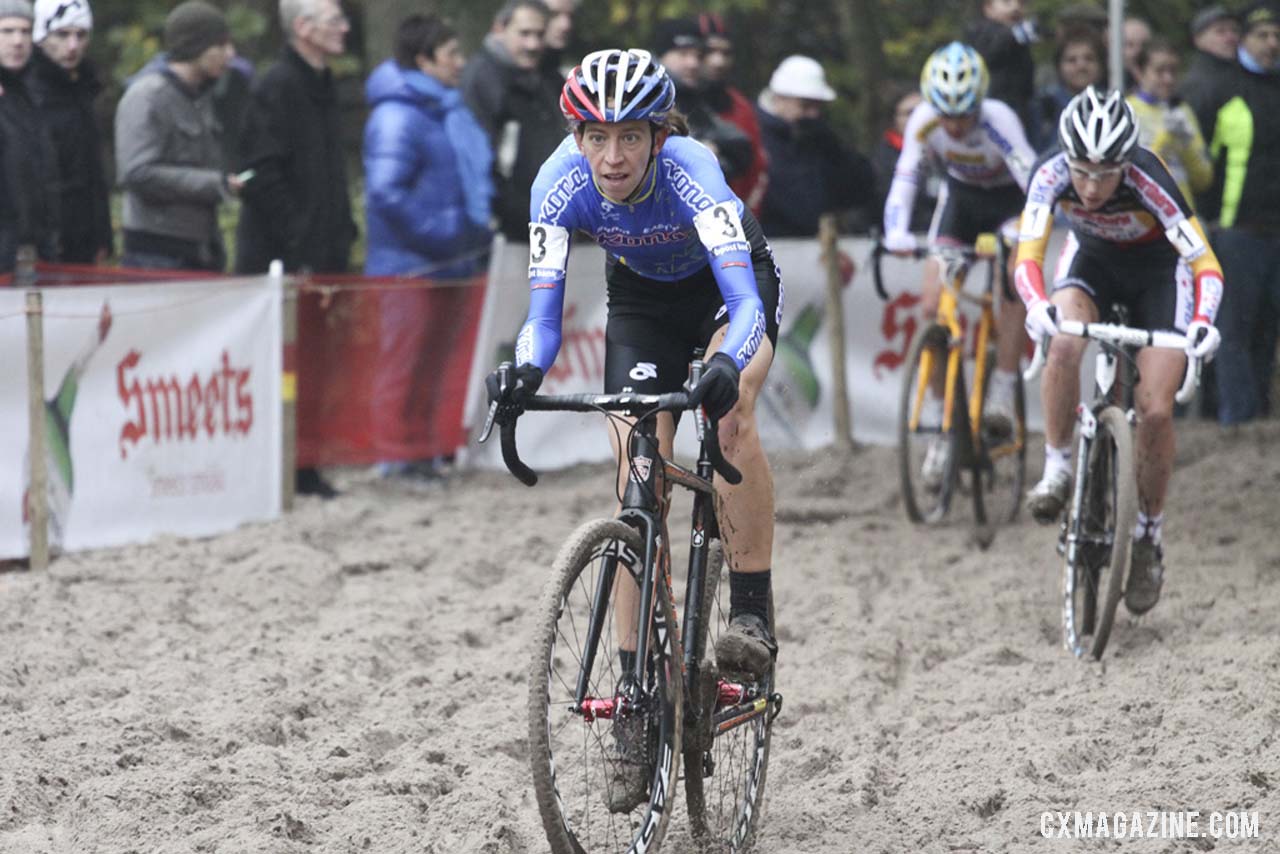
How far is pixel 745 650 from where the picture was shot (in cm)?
509

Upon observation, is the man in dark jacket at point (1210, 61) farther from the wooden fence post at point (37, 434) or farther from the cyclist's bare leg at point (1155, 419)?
the wooden fence post at point (37, 434)

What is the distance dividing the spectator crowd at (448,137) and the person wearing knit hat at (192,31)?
12 mm

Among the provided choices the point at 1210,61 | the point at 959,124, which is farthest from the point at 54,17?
the point at 1210,61

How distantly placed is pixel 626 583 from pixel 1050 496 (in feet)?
10.3

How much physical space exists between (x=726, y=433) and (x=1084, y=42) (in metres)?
7.90

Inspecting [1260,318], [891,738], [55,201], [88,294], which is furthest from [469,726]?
[1260,318]

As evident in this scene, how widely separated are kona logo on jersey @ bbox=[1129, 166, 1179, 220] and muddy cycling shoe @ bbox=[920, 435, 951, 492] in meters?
2.67

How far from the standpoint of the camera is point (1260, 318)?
12.2 meters

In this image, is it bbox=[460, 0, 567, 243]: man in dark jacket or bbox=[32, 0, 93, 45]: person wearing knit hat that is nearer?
bbox=[32, 0, 93, 45]: person wearing knit hat

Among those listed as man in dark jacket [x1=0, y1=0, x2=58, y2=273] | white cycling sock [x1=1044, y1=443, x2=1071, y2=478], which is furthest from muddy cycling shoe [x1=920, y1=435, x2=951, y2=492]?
man in dark jacket [x1=0, y1=0, x2=58, y2=273]

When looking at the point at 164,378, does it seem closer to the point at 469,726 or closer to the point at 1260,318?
the point at 469,726

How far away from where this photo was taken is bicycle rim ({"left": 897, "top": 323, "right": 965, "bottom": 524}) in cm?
943

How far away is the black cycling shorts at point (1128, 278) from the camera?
7504mm

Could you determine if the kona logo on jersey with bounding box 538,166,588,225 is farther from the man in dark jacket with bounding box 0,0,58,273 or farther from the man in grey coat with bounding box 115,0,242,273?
the man in grey coat with bounding box 115,0,242,273
